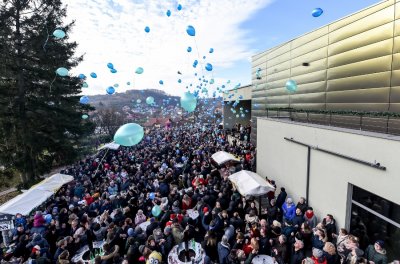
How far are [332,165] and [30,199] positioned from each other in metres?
11.2

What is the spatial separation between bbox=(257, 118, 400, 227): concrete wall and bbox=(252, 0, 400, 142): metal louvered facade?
2274 mm

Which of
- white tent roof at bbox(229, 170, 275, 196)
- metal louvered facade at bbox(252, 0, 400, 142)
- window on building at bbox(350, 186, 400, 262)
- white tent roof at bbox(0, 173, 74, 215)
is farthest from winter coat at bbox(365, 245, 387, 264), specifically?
white tent roof at bbox(0, 173, 74, 215)

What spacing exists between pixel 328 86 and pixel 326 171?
515 centimetres

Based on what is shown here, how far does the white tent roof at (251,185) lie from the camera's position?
827 centimetres

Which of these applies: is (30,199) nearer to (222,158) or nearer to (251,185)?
(251,185)

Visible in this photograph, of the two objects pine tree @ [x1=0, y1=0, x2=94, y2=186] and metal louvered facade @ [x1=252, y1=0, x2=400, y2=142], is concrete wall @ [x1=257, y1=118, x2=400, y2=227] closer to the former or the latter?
metal louvered facade @ [x1=252, y1=0, x2=400, y2=142]

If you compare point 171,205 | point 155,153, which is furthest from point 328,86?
point 155,153

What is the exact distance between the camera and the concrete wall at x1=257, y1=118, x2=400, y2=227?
5.59m

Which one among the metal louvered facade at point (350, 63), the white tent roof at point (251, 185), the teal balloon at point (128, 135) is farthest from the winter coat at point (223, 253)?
the metal louvered facade at point (350, 63)

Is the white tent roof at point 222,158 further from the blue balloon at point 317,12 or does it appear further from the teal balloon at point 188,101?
the blue balloon at point 317,12

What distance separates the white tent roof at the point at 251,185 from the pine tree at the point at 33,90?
1451 centimetres

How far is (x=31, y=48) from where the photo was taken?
16.5 metres

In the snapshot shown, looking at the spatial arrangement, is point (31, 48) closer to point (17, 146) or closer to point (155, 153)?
point (17, 146)

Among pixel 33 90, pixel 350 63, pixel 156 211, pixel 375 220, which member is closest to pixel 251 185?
pixel 156 211
